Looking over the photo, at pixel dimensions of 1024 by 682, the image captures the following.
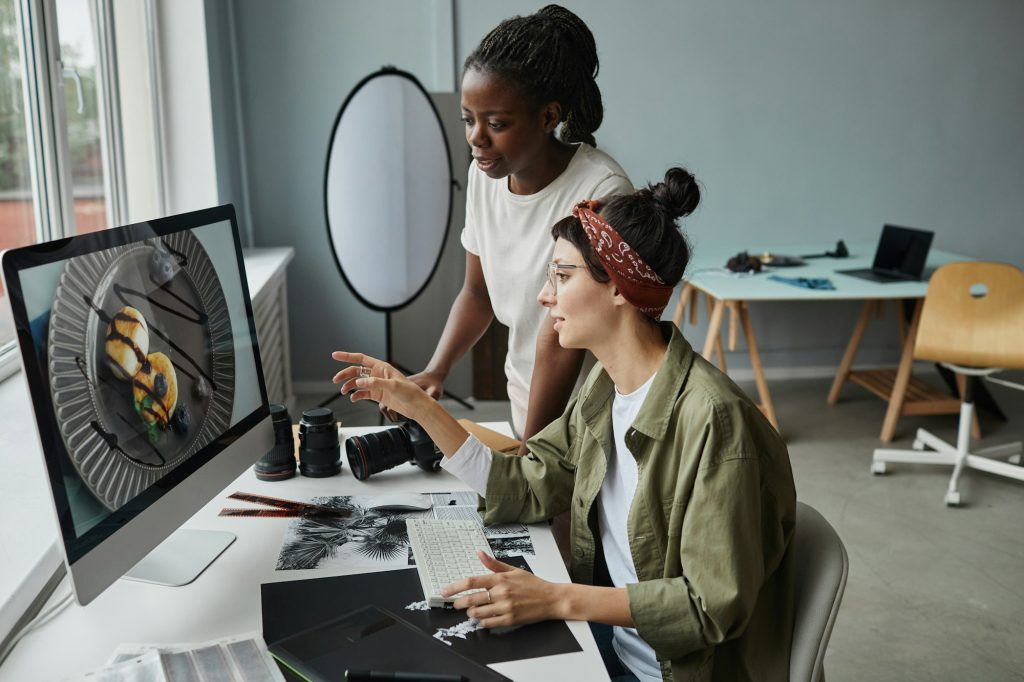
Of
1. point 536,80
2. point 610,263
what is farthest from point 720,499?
point 536,80

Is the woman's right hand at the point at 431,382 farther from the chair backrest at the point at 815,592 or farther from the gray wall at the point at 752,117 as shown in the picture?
the gray wall at the point at 752,117

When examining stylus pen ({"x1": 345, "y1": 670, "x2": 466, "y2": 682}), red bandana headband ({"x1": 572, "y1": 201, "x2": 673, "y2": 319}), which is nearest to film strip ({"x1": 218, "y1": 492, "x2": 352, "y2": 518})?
stylus pen ({"x1": 345, "y1": 670, "x2": 466, "y2": 682})

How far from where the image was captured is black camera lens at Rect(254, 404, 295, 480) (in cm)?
169

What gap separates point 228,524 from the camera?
1.51 metres

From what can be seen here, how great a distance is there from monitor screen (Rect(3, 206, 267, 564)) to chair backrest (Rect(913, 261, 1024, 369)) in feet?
9.90

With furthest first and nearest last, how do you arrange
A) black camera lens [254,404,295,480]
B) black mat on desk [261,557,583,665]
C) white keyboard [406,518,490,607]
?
black camera lens [254,404,295,480], white keyboard [406,518,490,607], black mat on desk [261,557,583,665]

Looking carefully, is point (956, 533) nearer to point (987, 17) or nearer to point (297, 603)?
point (297, 603)

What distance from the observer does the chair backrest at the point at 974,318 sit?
3564 millimetres

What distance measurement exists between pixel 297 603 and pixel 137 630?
0.20m

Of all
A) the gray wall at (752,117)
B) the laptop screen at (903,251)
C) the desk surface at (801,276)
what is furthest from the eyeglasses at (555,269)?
the laptop screen at (903,251)

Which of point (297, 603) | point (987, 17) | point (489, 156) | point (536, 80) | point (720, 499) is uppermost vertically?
point (987, 17)

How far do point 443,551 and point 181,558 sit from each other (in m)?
0.39

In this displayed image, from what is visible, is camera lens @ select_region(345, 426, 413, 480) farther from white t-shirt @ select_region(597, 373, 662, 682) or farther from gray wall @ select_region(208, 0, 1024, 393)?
gray wall @ select_region(208, 0, 1024, 393)

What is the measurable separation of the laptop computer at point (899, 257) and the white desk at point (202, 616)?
3.24 metres
